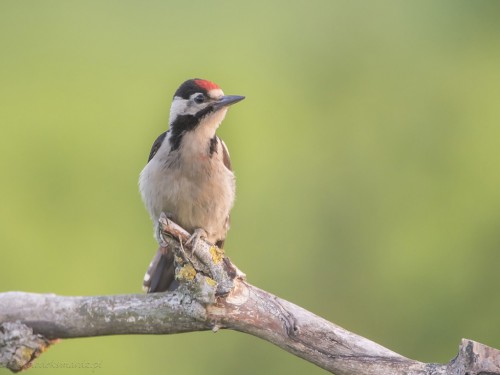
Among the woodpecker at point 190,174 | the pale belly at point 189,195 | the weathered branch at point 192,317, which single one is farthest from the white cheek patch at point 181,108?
the weathered branch at point 192,317

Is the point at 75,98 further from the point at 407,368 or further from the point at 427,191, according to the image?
the point at 407,368

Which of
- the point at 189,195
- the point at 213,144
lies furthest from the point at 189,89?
the point at 189,195

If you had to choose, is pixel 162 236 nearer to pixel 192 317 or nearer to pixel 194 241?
pixel 194 241

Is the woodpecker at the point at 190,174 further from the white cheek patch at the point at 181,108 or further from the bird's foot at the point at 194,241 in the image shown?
the bird's foot at the point at 194,241

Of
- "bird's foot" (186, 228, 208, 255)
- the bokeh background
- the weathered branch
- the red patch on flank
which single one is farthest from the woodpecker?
the bokeh background

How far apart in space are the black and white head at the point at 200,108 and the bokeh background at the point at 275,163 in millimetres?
2313

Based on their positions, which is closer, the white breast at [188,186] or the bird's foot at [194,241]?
the bird's foot at [194,241]

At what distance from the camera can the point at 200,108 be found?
5.07m

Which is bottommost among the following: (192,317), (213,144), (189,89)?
(192,317)

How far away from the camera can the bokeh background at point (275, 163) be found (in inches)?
300

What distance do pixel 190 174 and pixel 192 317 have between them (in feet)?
3.64

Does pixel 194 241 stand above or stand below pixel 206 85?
below

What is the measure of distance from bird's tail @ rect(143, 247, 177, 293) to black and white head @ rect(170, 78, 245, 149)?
675 mm

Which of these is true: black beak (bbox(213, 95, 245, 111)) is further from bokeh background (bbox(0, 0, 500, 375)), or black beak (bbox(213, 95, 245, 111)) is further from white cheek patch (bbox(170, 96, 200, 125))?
bokeh background (bbox(0, 0, 500, 375))
